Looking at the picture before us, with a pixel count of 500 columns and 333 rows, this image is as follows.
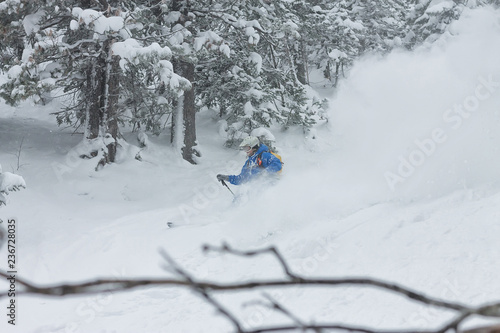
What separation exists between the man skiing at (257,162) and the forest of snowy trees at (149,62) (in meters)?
2.76

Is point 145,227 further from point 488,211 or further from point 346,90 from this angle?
point 346,90

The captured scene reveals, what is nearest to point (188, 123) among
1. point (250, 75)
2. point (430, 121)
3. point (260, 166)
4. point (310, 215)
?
point (250, 75)

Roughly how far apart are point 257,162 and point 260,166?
5.1 inches

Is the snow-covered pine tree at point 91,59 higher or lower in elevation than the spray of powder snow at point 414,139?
lower

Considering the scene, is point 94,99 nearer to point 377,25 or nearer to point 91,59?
point 91,59

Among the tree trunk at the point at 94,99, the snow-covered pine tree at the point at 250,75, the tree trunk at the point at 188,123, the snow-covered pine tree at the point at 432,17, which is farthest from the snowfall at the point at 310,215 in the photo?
the snow-covered pine tree at the point at 432,17

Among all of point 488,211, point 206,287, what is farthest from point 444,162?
point 206,287

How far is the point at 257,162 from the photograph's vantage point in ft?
34.5

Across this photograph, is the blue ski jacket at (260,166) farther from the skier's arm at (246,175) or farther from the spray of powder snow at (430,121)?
the spray of powder snow at (430,121)

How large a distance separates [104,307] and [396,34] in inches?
1286

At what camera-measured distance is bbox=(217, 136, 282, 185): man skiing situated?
10281 mm

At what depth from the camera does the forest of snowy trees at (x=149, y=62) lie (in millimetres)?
11234

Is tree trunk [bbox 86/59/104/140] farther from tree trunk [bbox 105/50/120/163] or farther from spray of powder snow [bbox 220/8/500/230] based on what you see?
spray of powder snow [bbox 220/8/500/230]

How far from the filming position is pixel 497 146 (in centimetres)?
791
